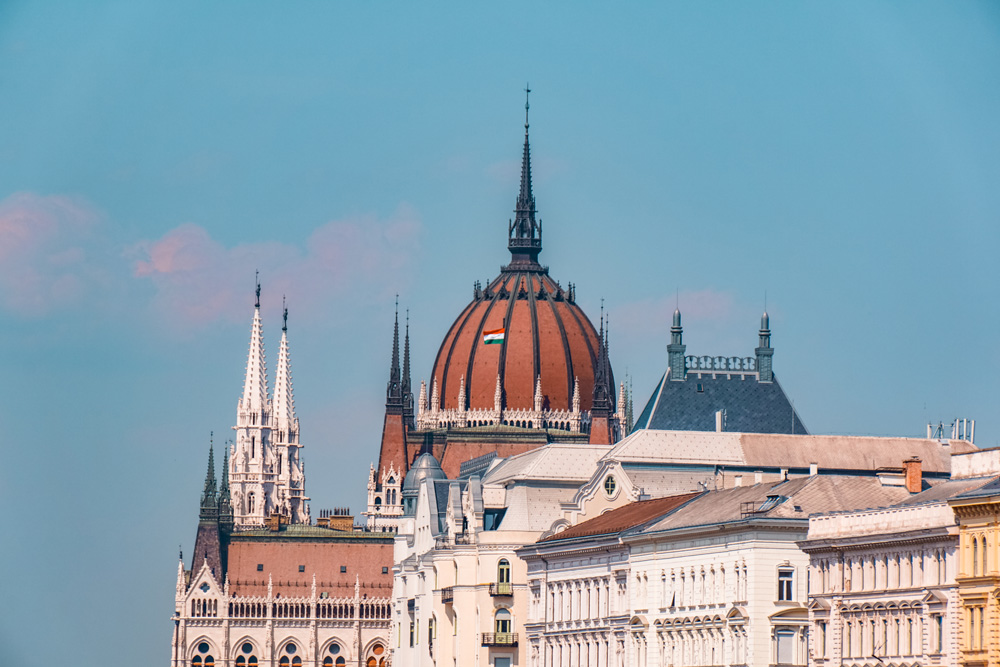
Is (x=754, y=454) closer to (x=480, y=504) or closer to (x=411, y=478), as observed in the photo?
(x=480, y=504)

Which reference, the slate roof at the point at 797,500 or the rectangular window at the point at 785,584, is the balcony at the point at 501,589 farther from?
the rectangular window at the point at 785,584

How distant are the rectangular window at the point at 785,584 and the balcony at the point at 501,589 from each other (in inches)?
1466

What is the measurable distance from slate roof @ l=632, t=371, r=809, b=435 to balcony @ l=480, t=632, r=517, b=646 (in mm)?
26991

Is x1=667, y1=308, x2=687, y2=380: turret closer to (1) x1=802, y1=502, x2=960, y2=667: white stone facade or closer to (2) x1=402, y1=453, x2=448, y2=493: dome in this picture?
(2) x1=402, y1=453, x2=448, y2=493: dome

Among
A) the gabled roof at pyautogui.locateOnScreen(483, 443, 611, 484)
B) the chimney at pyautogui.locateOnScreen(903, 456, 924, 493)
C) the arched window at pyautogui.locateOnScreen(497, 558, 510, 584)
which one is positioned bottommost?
the arched window at pyautogui.locateOnScreen(497, 558, 510, 584)

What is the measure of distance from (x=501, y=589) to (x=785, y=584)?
37.6 metres

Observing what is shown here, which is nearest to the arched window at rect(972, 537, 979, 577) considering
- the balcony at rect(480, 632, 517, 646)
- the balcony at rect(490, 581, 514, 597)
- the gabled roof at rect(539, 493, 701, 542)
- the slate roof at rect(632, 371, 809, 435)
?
the gabled roof at rect(539, 493, 701, 542)

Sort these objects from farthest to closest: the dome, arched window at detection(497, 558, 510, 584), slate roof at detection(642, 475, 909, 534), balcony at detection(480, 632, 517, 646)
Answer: the dome < arched window at detection(497, 558, 510, 584) < balcony at detection(480, 632, 517, 646) < slate roof at detection(642, 475, 909, 534)

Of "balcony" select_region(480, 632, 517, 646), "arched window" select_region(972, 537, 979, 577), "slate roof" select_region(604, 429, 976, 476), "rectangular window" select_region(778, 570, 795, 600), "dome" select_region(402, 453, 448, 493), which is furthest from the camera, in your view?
"dome" select_region(402, 453, 448, 493)

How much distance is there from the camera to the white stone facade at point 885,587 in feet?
317

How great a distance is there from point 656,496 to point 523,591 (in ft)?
26.4

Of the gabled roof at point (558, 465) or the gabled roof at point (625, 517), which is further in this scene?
the gabled roof at point (558, 465)

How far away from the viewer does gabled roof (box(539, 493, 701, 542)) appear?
12750 cm

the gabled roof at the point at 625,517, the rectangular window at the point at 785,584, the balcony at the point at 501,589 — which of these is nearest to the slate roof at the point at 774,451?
the balcony at the point at 501,589
